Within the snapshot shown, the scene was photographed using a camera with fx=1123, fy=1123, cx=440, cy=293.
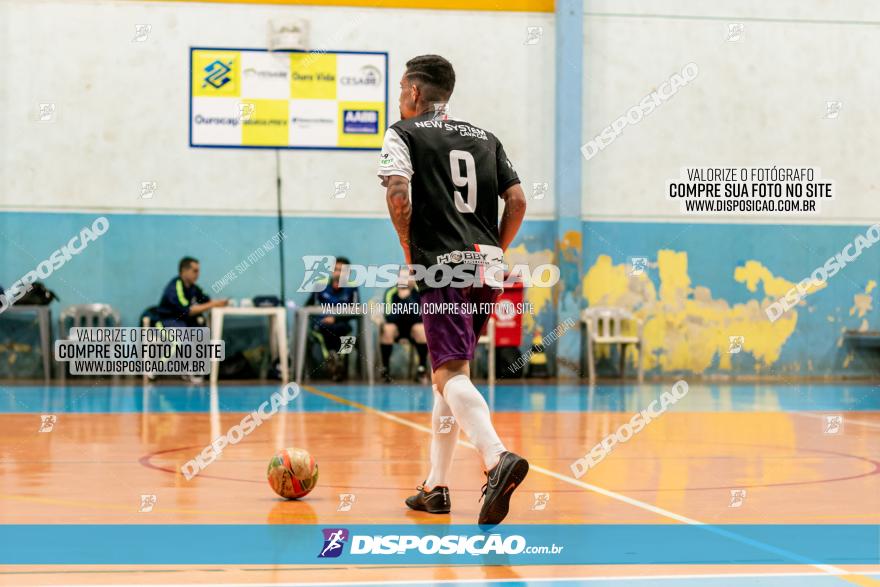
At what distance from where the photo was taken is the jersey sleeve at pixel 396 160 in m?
5.20

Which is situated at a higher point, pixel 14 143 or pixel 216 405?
pixel 14 143

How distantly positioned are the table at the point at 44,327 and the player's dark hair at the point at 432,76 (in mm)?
12317

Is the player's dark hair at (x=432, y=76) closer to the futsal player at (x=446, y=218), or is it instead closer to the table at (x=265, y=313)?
the futsal player at (x=446, y=218)

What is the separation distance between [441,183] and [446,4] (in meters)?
13.2

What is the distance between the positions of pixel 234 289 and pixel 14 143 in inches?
157

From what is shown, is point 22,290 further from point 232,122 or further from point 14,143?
point 232,122

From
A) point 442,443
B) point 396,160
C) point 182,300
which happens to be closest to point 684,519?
point 442,443

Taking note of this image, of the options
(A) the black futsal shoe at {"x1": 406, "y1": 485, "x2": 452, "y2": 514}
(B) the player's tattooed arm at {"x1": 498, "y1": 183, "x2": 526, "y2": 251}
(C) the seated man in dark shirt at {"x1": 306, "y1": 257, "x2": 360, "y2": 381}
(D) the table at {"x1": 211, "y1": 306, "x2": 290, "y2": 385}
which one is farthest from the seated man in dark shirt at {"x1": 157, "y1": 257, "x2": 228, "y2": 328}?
(A) the black futsal shoe at {"x1": 406, "y1": 485, "x2": 452, "y2": 514}

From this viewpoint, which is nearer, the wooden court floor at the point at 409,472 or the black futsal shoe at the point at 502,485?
the wooden court floor at the point at 409,472

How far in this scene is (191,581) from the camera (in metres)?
3.69

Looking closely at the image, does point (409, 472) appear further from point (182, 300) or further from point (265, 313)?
point (182, 300)

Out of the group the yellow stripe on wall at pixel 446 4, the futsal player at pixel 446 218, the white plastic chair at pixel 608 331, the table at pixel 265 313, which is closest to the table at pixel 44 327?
the table at pixel 265 313

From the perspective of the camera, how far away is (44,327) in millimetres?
16438

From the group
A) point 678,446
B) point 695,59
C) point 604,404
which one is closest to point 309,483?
point 678,446
